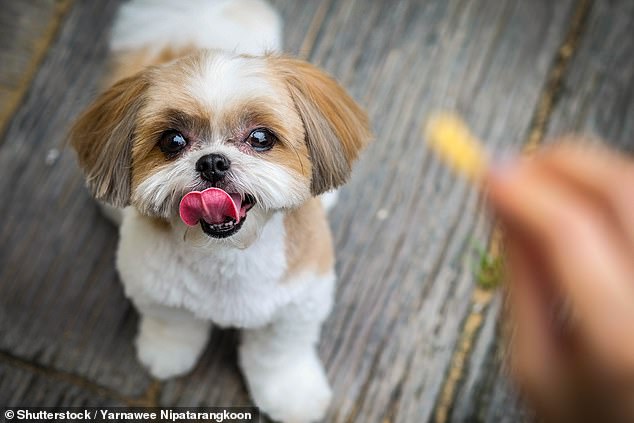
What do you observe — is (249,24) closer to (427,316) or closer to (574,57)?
(427,316)

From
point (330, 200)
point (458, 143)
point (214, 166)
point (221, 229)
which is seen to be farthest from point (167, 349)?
point (458, 143)

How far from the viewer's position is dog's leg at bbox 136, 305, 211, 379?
1.90 m

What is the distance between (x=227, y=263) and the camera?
4.85ft

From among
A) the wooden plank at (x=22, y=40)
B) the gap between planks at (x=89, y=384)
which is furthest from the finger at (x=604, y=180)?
the wooden plank at (x=22, y=40)

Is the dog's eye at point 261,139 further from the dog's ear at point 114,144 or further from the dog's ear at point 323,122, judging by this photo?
the dog's ear at point 114,144

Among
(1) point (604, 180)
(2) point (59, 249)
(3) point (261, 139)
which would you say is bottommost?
(2) point (59, 249)

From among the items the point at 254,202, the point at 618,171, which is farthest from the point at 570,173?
the point at 254,202

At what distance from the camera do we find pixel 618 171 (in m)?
0.69

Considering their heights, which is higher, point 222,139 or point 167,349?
point 222,139

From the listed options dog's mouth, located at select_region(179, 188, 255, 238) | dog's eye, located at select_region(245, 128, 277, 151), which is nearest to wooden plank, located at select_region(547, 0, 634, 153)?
dog's eye, located at select_region(245, 128, 277, 151)

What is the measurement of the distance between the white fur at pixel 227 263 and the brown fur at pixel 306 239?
0.02m

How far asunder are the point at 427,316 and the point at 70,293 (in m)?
1.15

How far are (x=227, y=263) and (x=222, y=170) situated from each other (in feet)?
0.96

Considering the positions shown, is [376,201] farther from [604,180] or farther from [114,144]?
[604,180]
